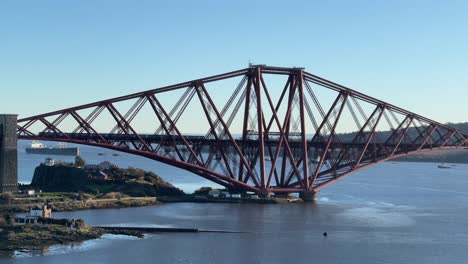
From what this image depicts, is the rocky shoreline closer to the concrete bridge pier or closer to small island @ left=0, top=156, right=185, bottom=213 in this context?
small island @ left=0, top=156, right=185, bottom=213

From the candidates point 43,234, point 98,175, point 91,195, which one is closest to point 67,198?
point 91,195

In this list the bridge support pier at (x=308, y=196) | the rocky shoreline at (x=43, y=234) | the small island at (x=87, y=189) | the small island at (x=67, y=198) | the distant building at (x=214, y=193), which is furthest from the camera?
the distant building at (x=214, y=193)

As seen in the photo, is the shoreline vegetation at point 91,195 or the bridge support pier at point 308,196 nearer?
the shoreline vegetation at point 91,195

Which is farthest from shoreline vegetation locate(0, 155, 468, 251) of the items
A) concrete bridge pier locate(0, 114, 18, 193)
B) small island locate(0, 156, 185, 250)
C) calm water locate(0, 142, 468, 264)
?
calm water locate(0, 142, 468, 264)

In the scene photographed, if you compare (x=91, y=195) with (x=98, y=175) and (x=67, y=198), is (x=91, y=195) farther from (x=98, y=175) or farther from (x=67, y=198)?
(x=98, y=175)

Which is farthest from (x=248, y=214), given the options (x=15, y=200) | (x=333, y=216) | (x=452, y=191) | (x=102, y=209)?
(x=452, y=191)

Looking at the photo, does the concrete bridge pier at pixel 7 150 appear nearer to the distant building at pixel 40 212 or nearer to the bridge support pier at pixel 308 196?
the distant building at pixel 40 212

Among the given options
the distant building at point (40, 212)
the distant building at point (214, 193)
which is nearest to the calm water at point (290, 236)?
the distant building at point (40, 212)

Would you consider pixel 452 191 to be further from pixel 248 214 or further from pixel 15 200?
pixel 15 200
